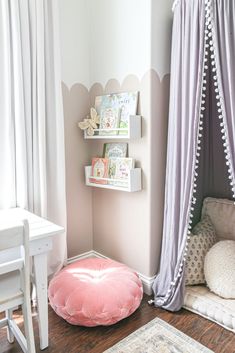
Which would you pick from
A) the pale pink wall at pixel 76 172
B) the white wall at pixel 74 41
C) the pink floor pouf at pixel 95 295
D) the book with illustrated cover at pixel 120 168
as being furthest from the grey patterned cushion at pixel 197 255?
the white wall at pixel 74 41

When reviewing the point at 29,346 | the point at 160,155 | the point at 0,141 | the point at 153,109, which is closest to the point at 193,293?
the point at 160,155

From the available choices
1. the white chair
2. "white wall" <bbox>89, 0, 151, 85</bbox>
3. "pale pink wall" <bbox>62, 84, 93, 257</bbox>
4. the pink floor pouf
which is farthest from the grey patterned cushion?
"white wall" <bbox>89, 0, 151, 85</bbox>

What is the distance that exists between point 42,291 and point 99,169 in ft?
3.56

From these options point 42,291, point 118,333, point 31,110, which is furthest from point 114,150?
point 118,333

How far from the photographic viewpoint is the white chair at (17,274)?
1354 mm

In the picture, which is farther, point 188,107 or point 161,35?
point 161,35

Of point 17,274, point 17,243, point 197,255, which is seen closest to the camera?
point 17,243

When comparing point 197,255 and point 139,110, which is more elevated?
point 139,110

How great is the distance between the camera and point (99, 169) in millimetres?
2438

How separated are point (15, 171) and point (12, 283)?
869mm

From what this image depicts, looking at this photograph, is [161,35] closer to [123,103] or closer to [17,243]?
[123,103]

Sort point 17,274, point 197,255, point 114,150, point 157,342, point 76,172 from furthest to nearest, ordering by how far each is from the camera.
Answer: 1. point 76,172
2. point 114,150
3. point 197,255
4. point 157,342
5. point 17,274

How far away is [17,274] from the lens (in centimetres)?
163

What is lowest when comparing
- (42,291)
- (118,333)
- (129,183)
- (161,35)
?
(118,333)
